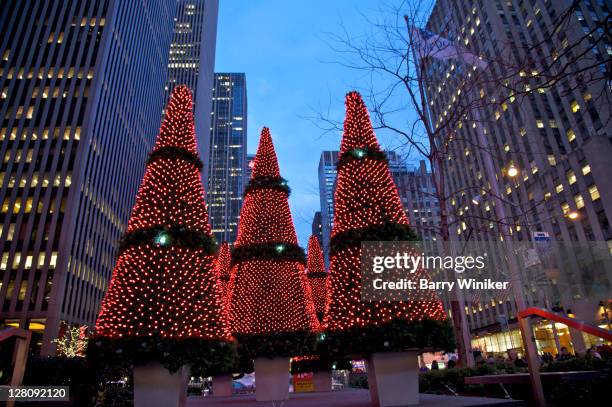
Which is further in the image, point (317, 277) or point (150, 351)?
point (317, 277)

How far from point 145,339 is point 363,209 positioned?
6.37 m

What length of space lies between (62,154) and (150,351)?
187 feet

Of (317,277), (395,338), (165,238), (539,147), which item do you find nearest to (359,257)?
(395,338)

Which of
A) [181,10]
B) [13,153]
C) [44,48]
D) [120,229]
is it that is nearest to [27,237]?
[13,153]

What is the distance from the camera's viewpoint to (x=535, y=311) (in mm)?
7852

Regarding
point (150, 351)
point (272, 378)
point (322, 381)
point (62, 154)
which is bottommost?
point (322, 381)

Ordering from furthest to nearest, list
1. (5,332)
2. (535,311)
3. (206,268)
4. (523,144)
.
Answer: (523,144), (206,268), (535,311), (5,332)

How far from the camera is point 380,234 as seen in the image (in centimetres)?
1035

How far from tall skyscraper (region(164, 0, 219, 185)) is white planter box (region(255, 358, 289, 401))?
110 m

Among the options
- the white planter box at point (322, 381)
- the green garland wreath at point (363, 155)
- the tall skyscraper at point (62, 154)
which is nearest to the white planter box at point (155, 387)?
the green garland wreath at point (363, 155)

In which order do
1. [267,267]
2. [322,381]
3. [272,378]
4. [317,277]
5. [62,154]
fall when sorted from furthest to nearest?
[62,154] < [317,277] < [322,381] < [267,267] < [272,378]

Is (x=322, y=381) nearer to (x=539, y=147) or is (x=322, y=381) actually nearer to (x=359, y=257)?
(x=359, y=257)

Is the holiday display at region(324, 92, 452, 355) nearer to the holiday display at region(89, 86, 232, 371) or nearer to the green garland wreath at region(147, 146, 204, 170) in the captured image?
the holiday display at region(89, 86, 232, 371)

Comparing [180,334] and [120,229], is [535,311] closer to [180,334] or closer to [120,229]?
[180,334]
